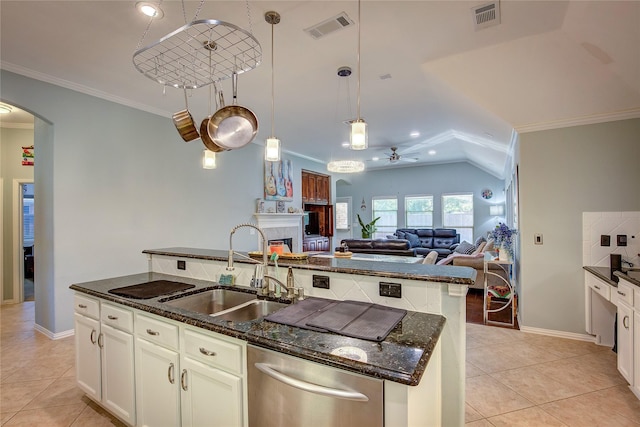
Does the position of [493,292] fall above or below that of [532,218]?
below

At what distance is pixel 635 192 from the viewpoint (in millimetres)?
3170

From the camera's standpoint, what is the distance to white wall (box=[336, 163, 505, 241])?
8953 millimetres

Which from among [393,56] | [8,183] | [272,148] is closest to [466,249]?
[393,56]

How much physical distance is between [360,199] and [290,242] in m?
4.54

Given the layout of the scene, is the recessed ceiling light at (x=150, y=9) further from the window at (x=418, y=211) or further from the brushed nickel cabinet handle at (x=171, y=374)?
the window at (x=418, y=211)

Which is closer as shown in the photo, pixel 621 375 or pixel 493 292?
pixel 621 375

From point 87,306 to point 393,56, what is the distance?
324 centimetres

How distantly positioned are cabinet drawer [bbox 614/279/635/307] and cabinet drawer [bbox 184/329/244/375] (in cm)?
279

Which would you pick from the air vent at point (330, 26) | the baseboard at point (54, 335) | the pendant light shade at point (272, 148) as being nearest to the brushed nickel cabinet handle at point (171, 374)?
the pendant light shade at point (272, 148)

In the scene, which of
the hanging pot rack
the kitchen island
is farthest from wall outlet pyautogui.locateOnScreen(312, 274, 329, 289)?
the hanging pot rack

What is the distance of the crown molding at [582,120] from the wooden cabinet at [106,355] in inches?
169

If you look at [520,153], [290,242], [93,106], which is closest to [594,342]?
[520,153]

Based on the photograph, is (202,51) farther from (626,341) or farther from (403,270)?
(626,341)

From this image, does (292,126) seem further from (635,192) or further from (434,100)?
(635,192)
